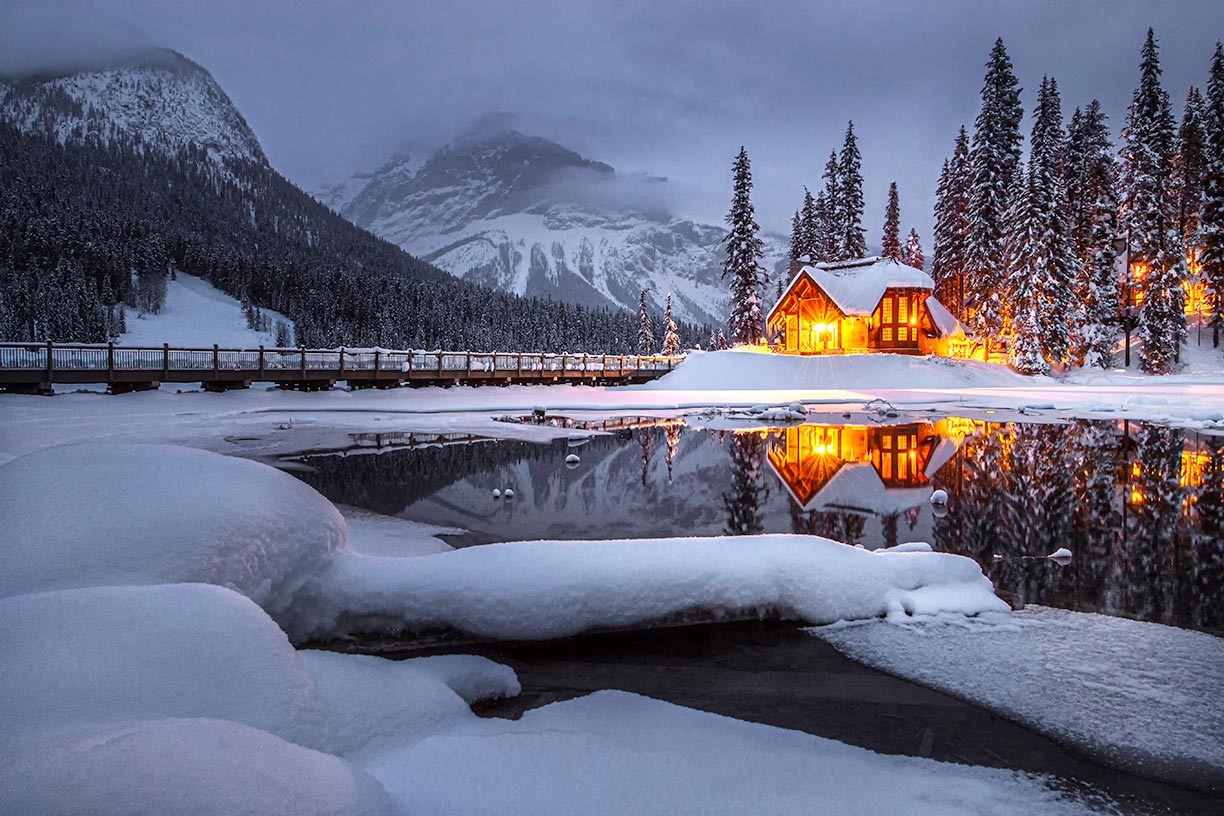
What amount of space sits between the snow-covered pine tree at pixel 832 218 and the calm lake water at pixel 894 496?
43.2 metres

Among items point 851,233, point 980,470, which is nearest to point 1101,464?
point 980,470

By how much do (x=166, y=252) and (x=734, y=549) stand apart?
128m

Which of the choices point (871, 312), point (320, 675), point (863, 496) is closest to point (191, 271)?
point (871, 312)

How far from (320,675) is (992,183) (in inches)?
2091

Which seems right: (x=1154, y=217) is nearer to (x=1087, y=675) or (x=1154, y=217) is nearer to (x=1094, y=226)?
(x=1094, y=226)

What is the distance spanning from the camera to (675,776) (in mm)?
3451

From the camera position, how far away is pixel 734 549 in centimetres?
620

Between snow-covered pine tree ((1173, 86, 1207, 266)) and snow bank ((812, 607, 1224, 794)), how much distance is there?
177 feet

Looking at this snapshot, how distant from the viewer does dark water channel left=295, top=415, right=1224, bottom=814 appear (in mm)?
4230

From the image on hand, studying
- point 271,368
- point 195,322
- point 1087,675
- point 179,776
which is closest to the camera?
point 179,776

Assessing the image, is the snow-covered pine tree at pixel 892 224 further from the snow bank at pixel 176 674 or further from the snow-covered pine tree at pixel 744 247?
the snow bank at pixel 176 674

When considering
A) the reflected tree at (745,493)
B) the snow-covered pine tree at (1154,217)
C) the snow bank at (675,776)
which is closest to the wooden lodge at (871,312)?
the snow-covered pine tree at (1154,217)

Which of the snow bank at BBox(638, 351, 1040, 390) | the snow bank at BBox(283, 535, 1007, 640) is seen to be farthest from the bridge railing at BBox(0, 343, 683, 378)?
the snow bank at BBox(283, 535, 1007, 640)

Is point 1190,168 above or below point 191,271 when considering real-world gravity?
below
